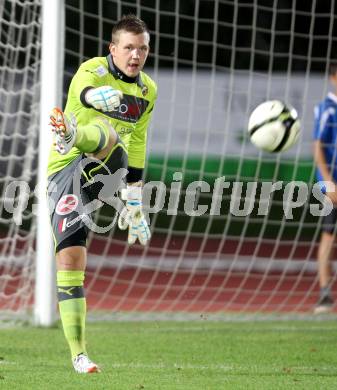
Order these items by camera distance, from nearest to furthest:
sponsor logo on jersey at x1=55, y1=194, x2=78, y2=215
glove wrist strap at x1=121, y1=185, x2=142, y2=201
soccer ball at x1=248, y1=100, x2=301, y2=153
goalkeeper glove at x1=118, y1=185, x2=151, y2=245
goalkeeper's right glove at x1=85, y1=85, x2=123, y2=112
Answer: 1. goalkeeper's right glove at x1=85, y1=85, x2=123, y2=112
2. sponsor logo on jersey at x1=55, y1=194, x2=78, y2=215
3. soccer ball at x1=248, y1=100, x2=301, y2=153
4. goalkeeper glove at x1=118, y1=185, x2=151, y2=245
5. glove wrist strap at x1=121, y1=185, x2=142, y2=201

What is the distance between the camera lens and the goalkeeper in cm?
532

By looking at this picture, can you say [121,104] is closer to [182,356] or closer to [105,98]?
[105,98]

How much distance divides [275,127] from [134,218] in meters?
0.97

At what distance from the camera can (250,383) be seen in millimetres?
5234

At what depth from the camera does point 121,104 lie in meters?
5.62

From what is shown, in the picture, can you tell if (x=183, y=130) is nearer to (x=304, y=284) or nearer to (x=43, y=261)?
(x=304, y=284)

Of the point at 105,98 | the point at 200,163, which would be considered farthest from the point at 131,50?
the point at 200,163

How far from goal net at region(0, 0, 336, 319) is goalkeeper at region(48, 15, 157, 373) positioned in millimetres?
2478

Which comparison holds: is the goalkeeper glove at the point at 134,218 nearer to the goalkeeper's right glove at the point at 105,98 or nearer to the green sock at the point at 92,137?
the green sock at the point at 92,137

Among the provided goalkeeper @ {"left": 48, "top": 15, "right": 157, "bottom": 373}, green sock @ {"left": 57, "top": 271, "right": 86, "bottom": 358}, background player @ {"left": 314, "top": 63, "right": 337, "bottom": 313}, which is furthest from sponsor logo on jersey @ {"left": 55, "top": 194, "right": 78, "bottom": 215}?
background player @ {"left": 314, "top": 63, "right": 337, "bottom": 313}

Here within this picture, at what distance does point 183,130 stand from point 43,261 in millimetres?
10784

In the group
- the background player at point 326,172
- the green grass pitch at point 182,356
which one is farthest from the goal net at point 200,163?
the green grass pitch at point 182,356

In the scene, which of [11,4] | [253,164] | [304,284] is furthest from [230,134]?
[11,4]

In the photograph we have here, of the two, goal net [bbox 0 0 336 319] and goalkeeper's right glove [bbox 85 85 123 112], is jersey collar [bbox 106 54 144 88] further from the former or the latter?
goal net [bbox 0 0 336 319]
